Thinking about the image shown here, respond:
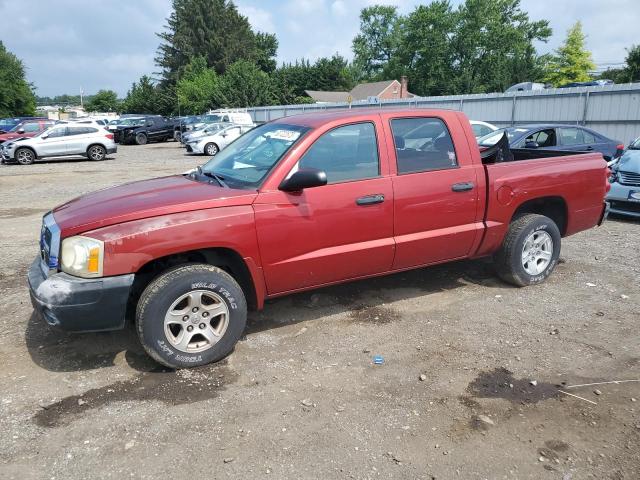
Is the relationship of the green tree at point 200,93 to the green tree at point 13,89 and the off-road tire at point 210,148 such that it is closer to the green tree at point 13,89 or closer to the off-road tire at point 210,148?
the green tree at point 13,89

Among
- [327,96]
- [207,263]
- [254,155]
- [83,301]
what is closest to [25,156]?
[254,155]

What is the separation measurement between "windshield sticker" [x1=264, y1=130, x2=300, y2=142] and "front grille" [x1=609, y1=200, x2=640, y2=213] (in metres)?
6.75

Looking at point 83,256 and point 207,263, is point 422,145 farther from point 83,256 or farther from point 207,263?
point 83,256

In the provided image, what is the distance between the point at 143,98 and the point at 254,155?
63531 mm

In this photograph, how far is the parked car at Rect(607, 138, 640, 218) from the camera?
27.8ft

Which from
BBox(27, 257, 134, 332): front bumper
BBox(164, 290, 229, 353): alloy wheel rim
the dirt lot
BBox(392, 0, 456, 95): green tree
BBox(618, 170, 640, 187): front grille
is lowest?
the dirt lot

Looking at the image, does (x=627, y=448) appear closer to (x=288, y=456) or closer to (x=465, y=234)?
(x=288, y=456)

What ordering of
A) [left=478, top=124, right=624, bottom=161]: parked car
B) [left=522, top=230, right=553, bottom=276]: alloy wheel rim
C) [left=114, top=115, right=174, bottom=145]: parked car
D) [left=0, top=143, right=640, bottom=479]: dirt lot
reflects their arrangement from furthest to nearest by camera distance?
[left=114, top=115, right=174, bottom=145]: parked car → [left=478, top=124, right=624, bottom=161]: parked car → [left=522, top=230, right=553, bottom=276]: alloy wheel rim → [left=0, top=143, right=640, bottom=479]: dirt lot

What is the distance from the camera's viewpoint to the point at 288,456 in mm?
2879

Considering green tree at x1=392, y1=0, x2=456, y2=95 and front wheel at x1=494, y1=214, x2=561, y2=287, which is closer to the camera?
front wheel at x1=494, y1=214, x2=561, y2=287

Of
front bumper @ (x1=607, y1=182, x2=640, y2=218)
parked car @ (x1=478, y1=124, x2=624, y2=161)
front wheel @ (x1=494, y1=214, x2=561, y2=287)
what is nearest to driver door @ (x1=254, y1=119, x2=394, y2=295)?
front wheel @ (x1=494, y1=214, x2=561, y2=287)

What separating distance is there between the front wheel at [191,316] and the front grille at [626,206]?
7.40 metres

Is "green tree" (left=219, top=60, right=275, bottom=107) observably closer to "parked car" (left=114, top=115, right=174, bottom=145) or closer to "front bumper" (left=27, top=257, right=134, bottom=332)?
"parked car" (left=114, top=115, right=174, bottom=145)

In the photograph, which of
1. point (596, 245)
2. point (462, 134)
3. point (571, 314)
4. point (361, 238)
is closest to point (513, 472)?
point (361, 238)
